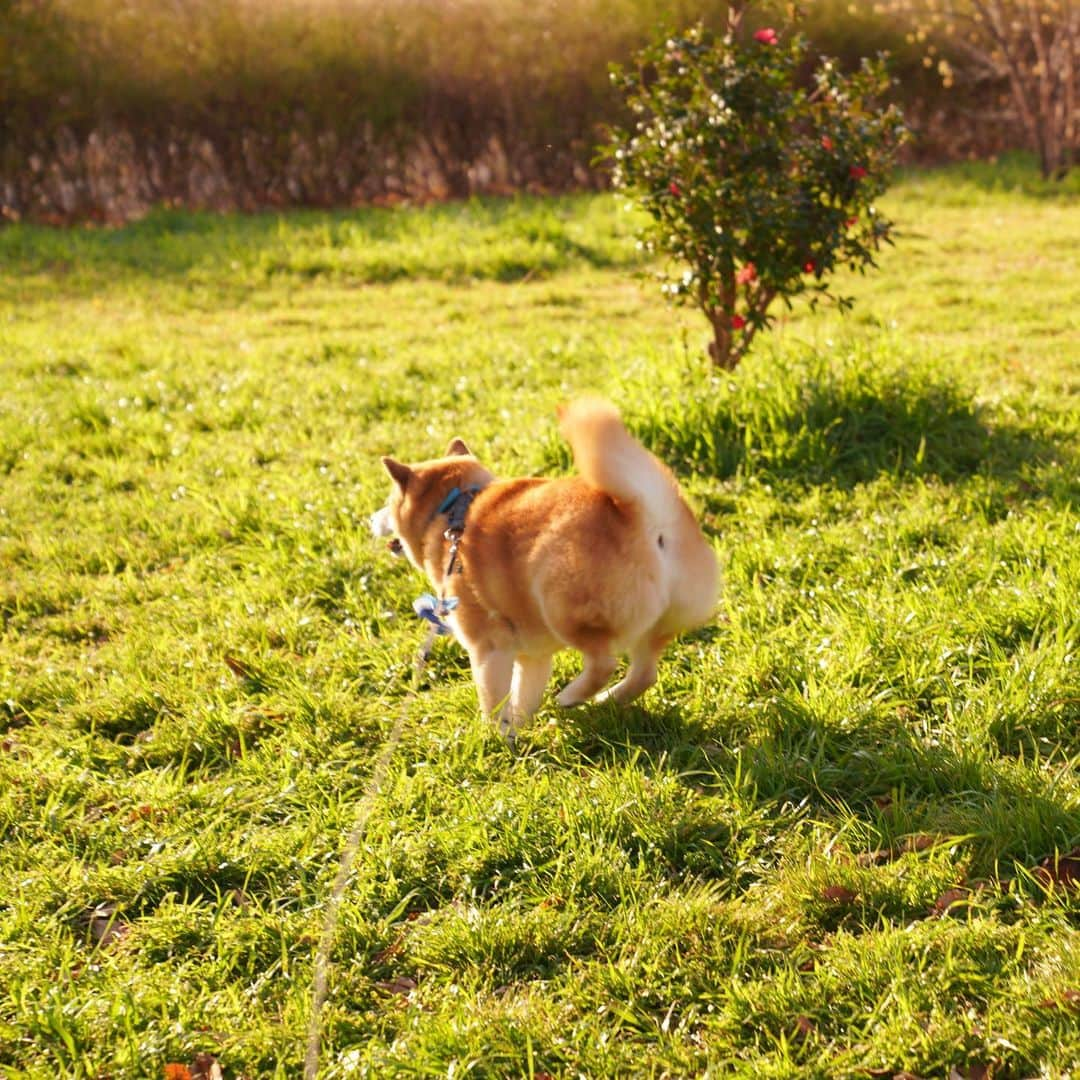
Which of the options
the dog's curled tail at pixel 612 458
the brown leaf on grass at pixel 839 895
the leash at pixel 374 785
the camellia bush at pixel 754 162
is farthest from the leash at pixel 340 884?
the camellia bush at pixel 754 162

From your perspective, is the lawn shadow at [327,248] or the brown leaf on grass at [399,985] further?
the lawn shadow at [327,248]

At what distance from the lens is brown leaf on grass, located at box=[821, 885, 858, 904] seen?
9.62 feet

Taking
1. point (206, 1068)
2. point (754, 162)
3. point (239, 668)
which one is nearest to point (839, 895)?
point (206, 1068)

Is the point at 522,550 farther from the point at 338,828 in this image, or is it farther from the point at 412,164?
the point at 412,164

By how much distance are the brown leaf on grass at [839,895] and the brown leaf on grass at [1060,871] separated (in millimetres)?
439

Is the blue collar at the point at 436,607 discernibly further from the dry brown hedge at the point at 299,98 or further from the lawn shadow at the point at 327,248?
the dry brown hedge at the point at 299,98

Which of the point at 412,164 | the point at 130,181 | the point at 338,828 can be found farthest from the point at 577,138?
the point at 338,828

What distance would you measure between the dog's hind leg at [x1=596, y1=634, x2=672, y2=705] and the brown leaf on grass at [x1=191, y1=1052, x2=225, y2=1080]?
1651mm

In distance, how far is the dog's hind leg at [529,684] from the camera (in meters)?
3.86

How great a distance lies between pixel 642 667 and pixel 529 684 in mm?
384

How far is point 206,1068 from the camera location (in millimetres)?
2633

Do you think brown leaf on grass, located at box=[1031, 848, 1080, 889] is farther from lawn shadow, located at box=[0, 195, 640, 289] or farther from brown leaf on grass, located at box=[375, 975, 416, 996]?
lawn shadow, located at box=[0, 195, 640, 289]

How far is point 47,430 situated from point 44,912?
433 cm

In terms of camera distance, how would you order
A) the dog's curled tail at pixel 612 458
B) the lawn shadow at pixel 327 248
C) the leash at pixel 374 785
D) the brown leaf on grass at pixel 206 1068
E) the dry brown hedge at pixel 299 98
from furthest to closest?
the dry brown hedge at pixel 299 98 < the lawn shadow at pixel 327 248 < the dog's curled tail at pixel 612 458 < the leash at pixel 374 785 < the brown leaf on grass at pixel 206 1068
